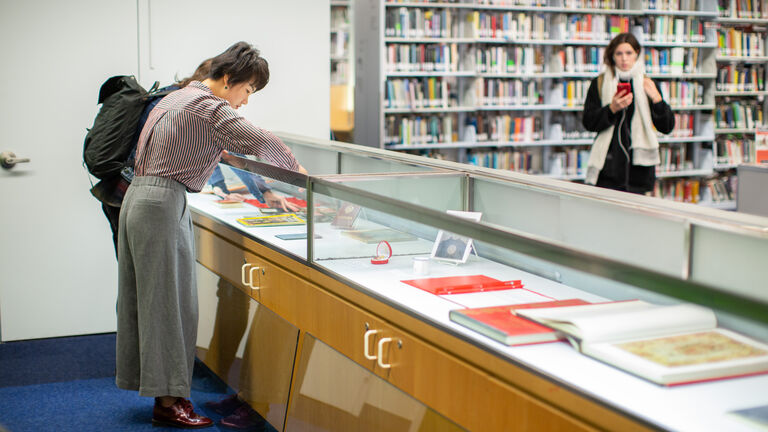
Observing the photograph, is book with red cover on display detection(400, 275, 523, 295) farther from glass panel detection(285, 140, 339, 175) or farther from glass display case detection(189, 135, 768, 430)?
glass panel detection(285, 140, 339, 175)

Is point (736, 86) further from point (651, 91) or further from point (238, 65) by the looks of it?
point (238, 65)

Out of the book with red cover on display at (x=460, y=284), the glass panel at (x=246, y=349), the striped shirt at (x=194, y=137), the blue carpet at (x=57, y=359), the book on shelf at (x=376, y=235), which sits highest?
the striped shirt at (x=194, y=137)

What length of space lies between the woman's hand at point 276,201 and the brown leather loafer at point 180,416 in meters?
0.87

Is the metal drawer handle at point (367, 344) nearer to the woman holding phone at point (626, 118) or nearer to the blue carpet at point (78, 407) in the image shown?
the blue carpet at point (78, 407)

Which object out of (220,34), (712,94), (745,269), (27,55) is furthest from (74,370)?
(712,94)

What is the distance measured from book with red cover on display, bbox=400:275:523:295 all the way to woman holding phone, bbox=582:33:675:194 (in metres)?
2.53

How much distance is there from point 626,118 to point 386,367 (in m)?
3.05

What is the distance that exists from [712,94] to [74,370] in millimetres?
7041

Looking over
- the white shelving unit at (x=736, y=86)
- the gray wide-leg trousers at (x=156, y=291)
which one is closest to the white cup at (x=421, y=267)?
the gray wide-leg trousers at (x=156, y=291)

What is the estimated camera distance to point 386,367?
2074mm

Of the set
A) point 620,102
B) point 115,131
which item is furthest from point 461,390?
point 620,102

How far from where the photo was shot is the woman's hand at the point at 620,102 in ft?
14.9

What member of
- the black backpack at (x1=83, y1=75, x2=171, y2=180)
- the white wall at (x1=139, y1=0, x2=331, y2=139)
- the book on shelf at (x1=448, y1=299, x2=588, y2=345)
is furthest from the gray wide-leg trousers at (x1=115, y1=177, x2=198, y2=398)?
the white wall at (x1=139, y1=0, x2=331, y2=139)

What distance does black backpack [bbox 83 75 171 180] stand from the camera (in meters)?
3.31
